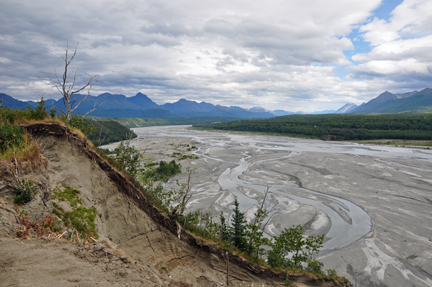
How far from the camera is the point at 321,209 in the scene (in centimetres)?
3170

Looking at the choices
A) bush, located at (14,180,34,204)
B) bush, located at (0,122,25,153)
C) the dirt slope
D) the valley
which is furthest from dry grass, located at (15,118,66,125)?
the valley

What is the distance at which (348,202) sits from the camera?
1344 inches

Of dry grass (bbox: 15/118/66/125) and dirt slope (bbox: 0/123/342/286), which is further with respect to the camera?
dry grass (bbox: 15/118/66/125)

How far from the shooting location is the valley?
69.4 ft

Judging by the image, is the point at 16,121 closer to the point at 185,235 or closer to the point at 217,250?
the point at 185,235

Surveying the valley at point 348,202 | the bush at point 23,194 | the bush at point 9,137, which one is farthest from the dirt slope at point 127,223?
the valley at point 348,202

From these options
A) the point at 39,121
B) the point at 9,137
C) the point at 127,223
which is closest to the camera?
the point at 9,137

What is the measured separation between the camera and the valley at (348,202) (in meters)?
21.1

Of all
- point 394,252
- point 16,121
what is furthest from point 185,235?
point 394,252

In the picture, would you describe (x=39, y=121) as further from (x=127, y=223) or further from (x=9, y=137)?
(x=127, y=223)

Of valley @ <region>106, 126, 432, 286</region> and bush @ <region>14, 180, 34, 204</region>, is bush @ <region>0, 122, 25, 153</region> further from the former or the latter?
valley @ <region>106, 126, 432, 286</region>

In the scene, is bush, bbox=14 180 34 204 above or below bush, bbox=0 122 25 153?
below

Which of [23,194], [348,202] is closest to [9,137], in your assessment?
[23,194]

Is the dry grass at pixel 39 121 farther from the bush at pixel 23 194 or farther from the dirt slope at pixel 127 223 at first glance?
the bush at pixel 23 194
